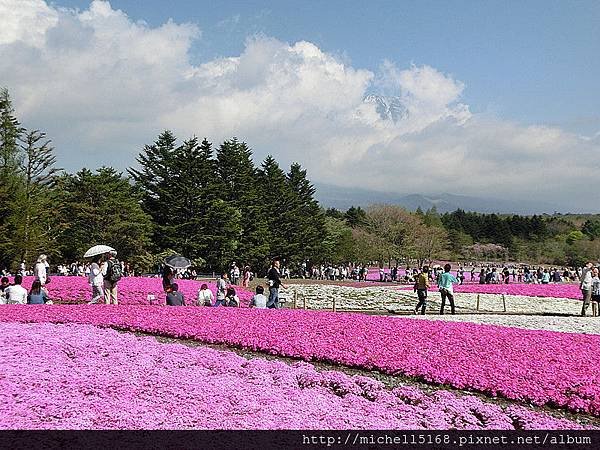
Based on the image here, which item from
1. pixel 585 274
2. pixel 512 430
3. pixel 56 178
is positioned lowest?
pixel 512 430

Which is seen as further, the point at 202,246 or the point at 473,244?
the point at 473,244

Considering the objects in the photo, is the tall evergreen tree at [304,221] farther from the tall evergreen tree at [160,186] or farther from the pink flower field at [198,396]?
the pink flower field at [198,396]

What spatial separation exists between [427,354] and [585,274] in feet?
48.3

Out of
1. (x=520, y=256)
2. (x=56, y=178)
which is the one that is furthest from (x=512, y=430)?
(x=520, y=256)

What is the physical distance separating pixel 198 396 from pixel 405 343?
6.19 meters

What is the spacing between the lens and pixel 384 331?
50.0ft

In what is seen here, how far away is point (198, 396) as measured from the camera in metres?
8.98

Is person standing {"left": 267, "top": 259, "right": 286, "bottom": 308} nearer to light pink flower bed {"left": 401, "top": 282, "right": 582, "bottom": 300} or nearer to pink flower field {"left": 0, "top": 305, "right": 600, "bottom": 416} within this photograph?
pink flower field {"left": 0, "top": 305, "right": 600, "bottom": 416}

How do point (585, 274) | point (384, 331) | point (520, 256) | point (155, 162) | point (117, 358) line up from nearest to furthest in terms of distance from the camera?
point (117, 358), point (384, 331), point (585, 274), point (155, 162), point (520, 256)

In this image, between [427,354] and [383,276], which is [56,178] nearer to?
[383,276]

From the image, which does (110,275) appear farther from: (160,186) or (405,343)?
(160,186)

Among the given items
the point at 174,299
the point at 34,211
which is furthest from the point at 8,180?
the point at 174,299

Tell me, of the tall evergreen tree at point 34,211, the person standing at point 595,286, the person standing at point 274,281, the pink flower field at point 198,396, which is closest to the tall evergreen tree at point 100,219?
the tall evergreen tree at point 34,211

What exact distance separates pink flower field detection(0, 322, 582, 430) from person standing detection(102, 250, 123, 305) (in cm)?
813
